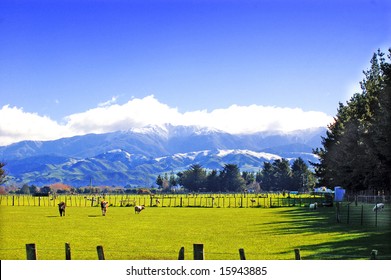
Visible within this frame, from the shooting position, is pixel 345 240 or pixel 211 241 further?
pixel 211 241

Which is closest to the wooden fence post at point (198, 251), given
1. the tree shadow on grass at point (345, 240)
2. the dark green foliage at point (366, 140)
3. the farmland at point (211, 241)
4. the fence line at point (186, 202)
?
the farmland at point (211, 241)

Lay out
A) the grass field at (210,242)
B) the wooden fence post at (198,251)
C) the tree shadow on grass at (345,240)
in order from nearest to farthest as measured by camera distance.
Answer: the wooden fence post at (198,251), the tree shadow on grass at (345,240), the grass field at (210,242)

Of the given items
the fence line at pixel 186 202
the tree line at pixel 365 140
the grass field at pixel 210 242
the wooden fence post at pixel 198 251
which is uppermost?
the tree line at pixel 365 140

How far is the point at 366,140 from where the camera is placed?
57000 millimetres

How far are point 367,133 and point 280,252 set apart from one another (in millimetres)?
34969

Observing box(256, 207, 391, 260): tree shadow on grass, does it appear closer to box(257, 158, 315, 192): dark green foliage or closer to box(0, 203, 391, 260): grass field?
box(0, 203, 391, 260): grass field

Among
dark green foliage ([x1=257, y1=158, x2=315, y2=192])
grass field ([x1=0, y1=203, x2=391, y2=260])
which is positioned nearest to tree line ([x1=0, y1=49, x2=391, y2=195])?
grass field ([x1=0, y1=203, x2=391, y2=260])

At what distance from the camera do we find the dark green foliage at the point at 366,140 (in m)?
47.4

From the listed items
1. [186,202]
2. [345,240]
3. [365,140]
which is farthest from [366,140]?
[186,202]

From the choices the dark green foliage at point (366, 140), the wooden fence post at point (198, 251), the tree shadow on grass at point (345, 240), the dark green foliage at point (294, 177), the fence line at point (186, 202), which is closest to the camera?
the wooden fence post at point (198, 251)

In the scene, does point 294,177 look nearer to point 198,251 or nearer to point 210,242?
point 210,242

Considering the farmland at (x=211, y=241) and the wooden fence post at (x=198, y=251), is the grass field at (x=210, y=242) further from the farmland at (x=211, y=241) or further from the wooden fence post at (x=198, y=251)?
the wooden fence post at (x=198, y=251)

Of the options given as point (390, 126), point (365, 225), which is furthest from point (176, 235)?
point (390, 126)
